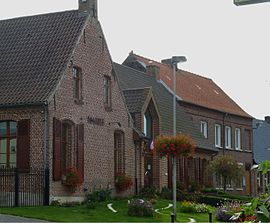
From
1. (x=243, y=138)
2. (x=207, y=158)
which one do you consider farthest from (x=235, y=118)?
(x=207, y=158)

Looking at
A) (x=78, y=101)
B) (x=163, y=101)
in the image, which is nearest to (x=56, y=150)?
(x=78, y=101)

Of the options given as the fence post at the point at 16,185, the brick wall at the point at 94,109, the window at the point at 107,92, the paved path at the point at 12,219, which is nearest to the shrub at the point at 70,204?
the brick wall at the point at 94,109

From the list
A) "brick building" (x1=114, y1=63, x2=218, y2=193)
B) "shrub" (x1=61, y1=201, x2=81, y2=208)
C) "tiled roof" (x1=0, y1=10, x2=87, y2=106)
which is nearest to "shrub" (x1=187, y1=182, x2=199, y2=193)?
"brick building" (x1=114, y1=63, x2=218, y2=193)

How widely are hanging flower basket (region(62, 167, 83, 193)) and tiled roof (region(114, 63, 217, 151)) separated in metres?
11.8

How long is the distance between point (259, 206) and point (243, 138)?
180 feet

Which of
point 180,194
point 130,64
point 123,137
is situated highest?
point 130,64

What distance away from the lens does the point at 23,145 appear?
26672 millimetres

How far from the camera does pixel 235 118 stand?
5619cm

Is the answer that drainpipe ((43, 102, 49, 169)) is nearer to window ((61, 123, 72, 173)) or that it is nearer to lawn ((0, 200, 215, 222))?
window ((61, 123, 72, 173))

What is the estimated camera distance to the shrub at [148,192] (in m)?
33.7

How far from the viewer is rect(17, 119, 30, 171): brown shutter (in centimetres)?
2650

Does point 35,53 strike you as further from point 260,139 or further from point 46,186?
point 260,139

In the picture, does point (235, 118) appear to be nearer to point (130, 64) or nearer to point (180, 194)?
point (130, 64)

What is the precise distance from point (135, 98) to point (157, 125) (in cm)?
258
